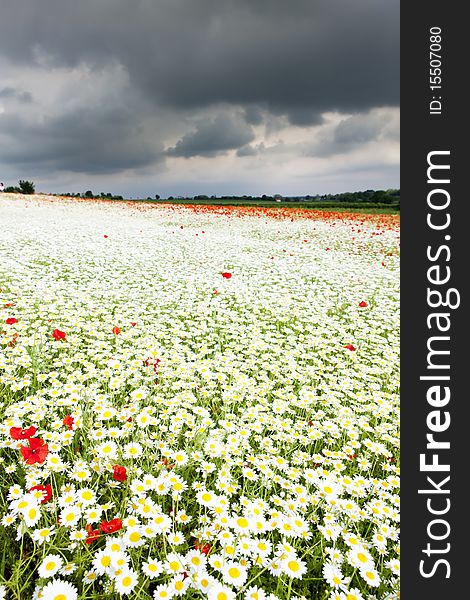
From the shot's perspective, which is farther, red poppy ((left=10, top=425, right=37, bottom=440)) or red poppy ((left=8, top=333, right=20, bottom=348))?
red poppy ((left=8, top=333, right=20, bottom=348))

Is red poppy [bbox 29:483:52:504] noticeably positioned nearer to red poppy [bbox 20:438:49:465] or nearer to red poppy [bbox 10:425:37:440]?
red poppy [bbox 20:438:49:465]

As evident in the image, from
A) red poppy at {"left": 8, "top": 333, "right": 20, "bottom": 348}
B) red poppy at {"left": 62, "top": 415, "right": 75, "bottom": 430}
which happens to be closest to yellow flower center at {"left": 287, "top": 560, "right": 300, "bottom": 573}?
red poppy at {"left": 62, "top": 415, "right": 75, "bottom": 430}

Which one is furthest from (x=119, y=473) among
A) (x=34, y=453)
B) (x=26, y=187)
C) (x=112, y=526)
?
(x=26, y=187)

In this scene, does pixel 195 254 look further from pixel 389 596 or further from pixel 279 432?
pixel 389 596

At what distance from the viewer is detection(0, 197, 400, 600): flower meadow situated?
208cm

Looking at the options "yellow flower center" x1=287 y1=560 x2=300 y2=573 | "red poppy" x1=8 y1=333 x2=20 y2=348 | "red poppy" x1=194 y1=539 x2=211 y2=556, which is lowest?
"yellow flower center" x1=287 y1=560 x2=300 y2=573

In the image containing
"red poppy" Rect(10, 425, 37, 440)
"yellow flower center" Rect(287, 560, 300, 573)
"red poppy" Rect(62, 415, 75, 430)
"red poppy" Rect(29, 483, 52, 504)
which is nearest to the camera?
"yellow flower center" Rect(287, 560, 300, 573)

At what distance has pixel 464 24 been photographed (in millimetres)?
2926

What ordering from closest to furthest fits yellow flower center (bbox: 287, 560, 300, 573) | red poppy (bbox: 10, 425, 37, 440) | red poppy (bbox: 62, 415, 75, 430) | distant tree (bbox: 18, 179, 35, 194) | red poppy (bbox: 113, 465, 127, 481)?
yellow flower center (bbox: 287, 560, 300, 573) < red poppy (bbox: 113, 465, 127, 481) < red poppy (bbox: 10, 425, 37, 440) < red poppy (bbox: 62, 415, 75, 430) < distant tree (bbox: 18, 179, 35, 194)

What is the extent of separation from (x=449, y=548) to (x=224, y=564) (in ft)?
4.53

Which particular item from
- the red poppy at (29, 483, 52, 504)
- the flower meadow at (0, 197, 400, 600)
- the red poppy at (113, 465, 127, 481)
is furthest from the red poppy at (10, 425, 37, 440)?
the red poppy at (113, 465, 127, 481)

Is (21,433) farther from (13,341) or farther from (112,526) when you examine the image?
(13,341)

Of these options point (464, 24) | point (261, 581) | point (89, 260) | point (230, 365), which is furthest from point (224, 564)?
point (89, 260)

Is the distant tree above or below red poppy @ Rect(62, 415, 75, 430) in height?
above
